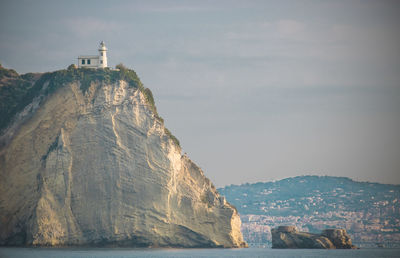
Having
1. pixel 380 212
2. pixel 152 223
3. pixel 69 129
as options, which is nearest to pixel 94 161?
pixel 69 129

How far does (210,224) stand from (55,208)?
73.9ft

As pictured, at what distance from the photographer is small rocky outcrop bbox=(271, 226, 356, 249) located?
9725 centimetres

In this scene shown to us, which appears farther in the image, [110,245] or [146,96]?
[146,96]

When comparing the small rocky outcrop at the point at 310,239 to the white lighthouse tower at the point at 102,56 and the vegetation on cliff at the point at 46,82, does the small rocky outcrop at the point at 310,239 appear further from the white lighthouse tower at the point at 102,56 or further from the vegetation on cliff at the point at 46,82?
the white lighthouse tower at the point at 102,56

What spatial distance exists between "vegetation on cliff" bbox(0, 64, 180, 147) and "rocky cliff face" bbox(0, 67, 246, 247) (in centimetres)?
69

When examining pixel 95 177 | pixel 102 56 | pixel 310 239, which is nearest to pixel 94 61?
pixel 102 56

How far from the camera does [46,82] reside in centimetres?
9219

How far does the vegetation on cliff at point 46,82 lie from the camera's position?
297 feet

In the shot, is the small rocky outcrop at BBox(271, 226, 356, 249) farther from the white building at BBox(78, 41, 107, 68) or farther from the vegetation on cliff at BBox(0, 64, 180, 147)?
the white building at BBox(78, 41, 107, 68)

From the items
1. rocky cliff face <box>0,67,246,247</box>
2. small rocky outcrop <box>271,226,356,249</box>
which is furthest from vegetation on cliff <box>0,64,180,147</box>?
small rocky outcrop <box>271,226,356,249</box>

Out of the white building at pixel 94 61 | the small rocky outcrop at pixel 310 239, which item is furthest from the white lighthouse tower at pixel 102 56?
the small rocky outcrop at pixel 310 239

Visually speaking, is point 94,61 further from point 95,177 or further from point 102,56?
point 95,177

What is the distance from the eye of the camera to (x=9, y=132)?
88312 millimetres

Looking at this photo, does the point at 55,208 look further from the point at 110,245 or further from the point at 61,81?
the point at 61,81
